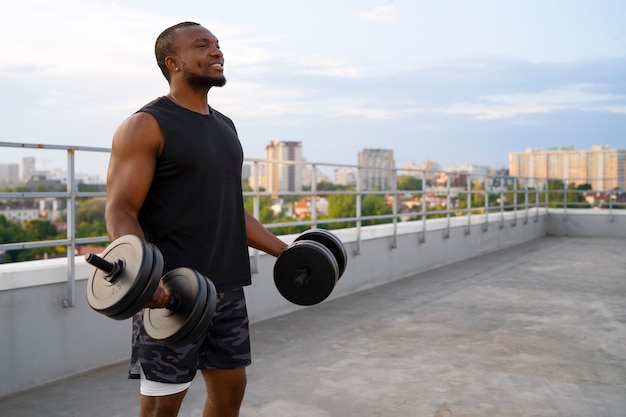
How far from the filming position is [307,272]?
1.94m

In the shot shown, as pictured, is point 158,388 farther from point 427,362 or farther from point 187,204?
point 427,362

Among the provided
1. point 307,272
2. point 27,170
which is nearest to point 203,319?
point 307,272

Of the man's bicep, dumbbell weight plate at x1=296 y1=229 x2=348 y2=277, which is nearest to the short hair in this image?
the man's bicep

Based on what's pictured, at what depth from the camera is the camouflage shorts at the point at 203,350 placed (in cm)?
161

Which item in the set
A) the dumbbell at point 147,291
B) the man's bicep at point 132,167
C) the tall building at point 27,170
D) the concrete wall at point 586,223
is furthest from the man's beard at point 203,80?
the concrete wall at point 586,223

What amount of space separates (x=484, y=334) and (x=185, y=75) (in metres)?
3.32

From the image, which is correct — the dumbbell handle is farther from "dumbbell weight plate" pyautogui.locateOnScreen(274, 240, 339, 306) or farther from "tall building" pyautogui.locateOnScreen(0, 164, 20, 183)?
"tall building" pyautogui.locateOnScreen(0, 164, 20, 183)

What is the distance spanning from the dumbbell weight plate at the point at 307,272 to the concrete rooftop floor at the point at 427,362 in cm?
117

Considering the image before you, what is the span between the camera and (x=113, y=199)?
1.56m

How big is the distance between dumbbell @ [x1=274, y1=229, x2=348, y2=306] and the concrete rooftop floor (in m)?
1.17

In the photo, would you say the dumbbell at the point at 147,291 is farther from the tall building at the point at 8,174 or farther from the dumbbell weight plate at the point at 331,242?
the tall building at the point at 8,174

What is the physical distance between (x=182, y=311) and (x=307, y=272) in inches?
22.8

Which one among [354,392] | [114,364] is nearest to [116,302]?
[354,392]

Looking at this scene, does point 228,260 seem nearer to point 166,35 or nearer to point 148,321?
point 148,321
